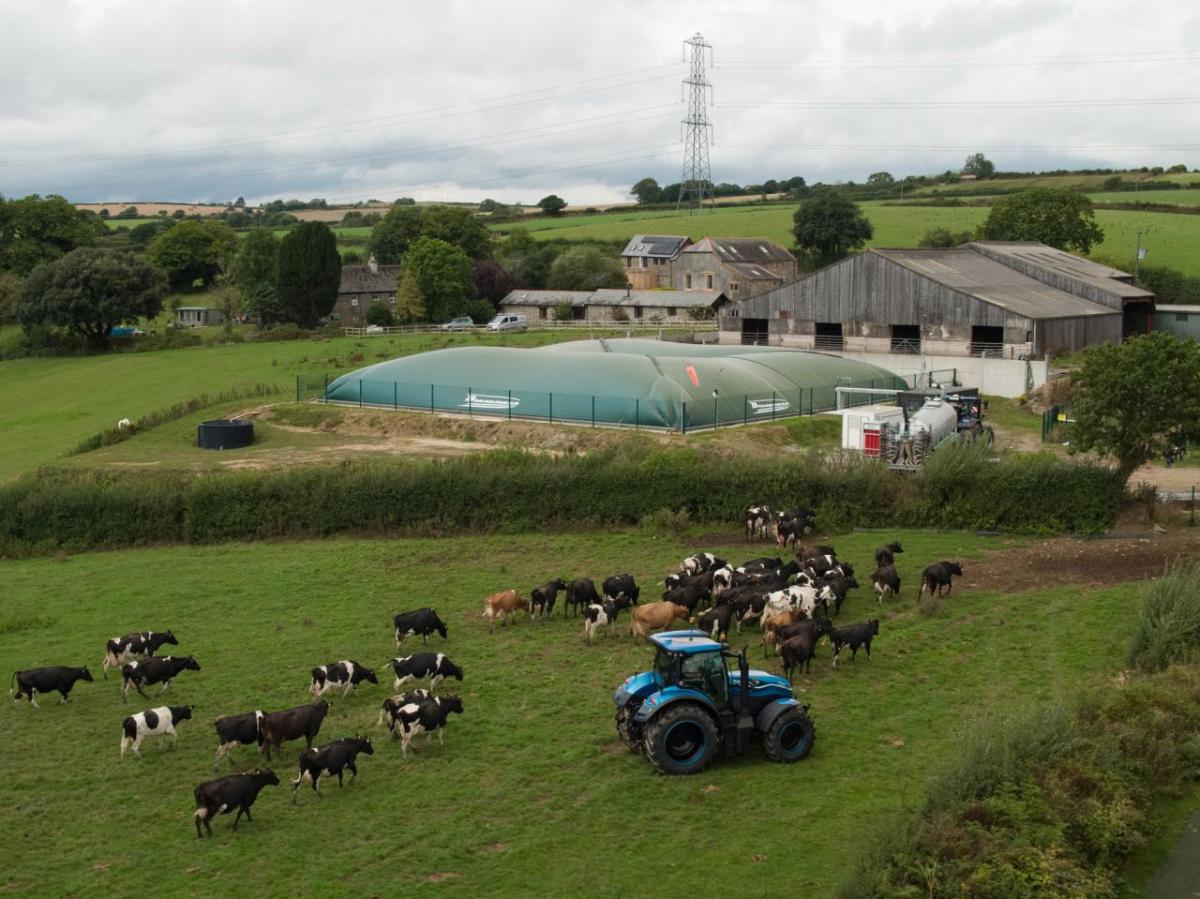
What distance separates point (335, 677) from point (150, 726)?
312cm

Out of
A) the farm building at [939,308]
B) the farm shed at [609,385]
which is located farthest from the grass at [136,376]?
the farm building at [939,308]

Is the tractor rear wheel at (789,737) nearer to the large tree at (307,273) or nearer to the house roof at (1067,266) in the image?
the house roof at (1067,266)

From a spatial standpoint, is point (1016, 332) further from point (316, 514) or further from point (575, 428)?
point (316, 514)

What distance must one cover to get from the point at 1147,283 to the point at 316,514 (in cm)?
7641

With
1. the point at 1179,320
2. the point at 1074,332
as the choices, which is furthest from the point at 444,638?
the point at 1179,320

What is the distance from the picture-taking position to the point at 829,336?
217 ft

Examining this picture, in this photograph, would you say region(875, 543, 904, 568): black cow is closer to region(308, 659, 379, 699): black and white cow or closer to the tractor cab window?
the tractor cab window

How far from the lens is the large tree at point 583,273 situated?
103812 mm

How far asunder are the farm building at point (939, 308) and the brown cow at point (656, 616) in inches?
1533

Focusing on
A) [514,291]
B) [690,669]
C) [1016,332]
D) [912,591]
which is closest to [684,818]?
[690,669]

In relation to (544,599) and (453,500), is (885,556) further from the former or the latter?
(453,500)

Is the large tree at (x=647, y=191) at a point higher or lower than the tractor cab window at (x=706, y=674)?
higher

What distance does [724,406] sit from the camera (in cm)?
4609

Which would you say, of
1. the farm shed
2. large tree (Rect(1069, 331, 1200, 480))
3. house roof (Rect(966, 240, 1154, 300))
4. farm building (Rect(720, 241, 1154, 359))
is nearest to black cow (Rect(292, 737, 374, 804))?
large tree (Rect(1069, 331, 1200, 480))
